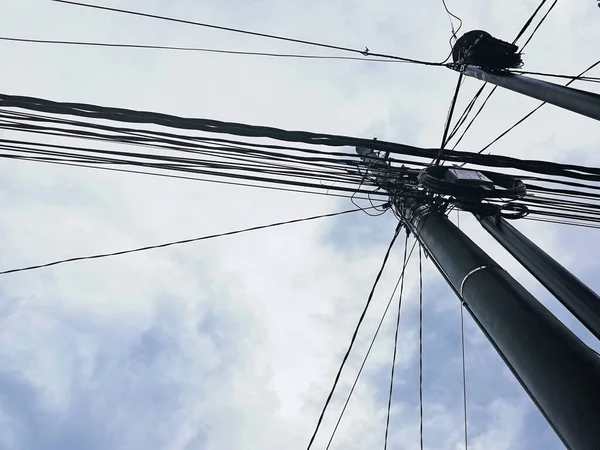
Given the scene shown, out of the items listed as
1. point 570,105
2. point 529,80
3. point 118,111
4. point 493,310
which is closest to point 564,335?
point 493,310

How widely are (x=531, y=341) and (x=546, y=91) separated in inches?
78.6

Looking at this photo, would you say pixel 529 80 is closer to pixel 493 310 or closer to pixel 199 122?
pixel 493 310

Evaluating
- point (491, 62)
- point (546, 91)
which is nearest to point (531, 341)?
point (546, 91)

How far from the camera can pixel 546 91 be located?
10.7 feet

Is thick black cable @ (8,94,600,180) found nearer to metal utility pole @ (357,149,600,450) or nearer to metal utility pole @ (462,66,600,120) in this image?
metal utility pole @ (462,66,600,120)

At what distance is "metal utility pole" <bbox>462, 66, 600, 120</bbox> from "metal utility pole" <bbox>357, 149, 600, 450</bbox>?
1.08 metres

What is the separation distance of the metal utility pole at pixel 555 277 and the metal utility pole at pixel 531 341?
1.06 ft

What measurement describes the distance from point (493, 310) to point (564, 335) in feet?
1.19

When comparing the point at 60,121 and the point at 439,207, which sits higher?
the point at 60,121

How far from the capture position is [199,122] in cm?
353

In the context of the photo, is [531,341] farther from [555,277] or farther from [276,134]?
Answer: [276,134]

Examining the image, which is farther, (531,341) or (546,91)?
(546,91)

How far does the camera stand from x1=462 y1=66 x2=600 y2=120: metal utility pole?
283cm

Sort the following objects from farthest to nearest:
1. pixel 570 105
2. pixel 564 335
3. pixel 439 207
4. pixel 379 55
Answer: pixel 379 55 → pixel 439 207 → pixel 570 105 → pixel 564 335
